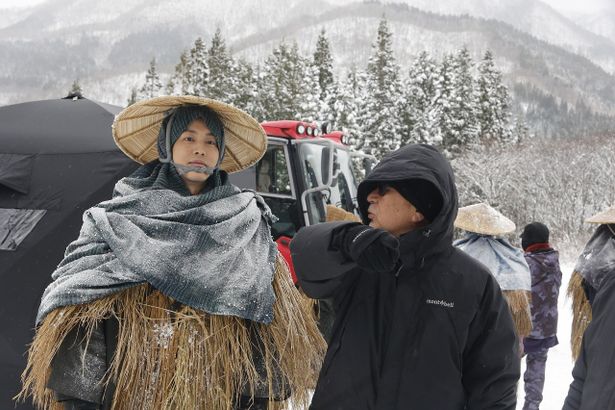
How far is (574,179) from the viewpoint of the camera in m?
25.7

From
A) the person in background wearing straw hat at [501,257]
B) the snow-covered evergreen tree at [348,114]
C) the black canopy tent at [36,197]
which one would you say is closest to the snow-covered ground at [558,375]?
the person in background wearing straw hat at [501,257]

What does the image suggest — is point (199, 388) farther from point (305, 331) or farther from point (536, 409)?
point (536, 409)

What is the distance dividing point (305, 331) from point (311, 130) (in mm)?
4461

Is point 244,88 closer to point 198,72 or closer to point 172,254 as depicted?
point 198,72

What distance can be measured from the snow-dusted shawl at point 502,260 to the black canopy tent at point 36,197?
116 inches

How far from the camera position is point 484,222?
178 inches

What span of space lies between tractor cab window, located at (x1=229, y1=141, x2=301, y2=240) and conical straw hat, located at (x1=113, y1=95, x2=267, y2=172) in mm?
3515

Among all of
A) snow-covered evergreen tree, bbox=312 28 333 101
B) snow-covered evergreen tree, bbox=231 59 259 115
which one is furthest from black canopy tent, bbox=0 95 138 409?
snow-covered evergreen tree, bbox=312 28 333 101

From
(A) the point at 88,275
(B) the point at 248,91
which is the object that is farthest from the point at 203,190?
(B) the point at 248,91

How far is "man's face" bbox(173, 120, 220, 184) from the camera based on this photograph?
2076 mm

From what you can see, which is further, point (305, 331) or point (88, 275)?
point (305, 331)

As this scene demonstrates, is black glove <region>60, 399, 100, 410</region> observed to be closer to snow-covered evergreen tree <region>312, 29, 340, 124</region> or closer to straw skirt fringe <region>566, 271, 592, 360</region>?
straw skirt fringe <region>566, 271, 592, 360</region>

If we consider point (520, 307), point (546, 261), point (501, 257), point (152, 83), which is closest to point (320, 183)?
point (501, 257)

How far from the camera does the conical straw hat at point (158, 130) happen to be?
2.24 metres
